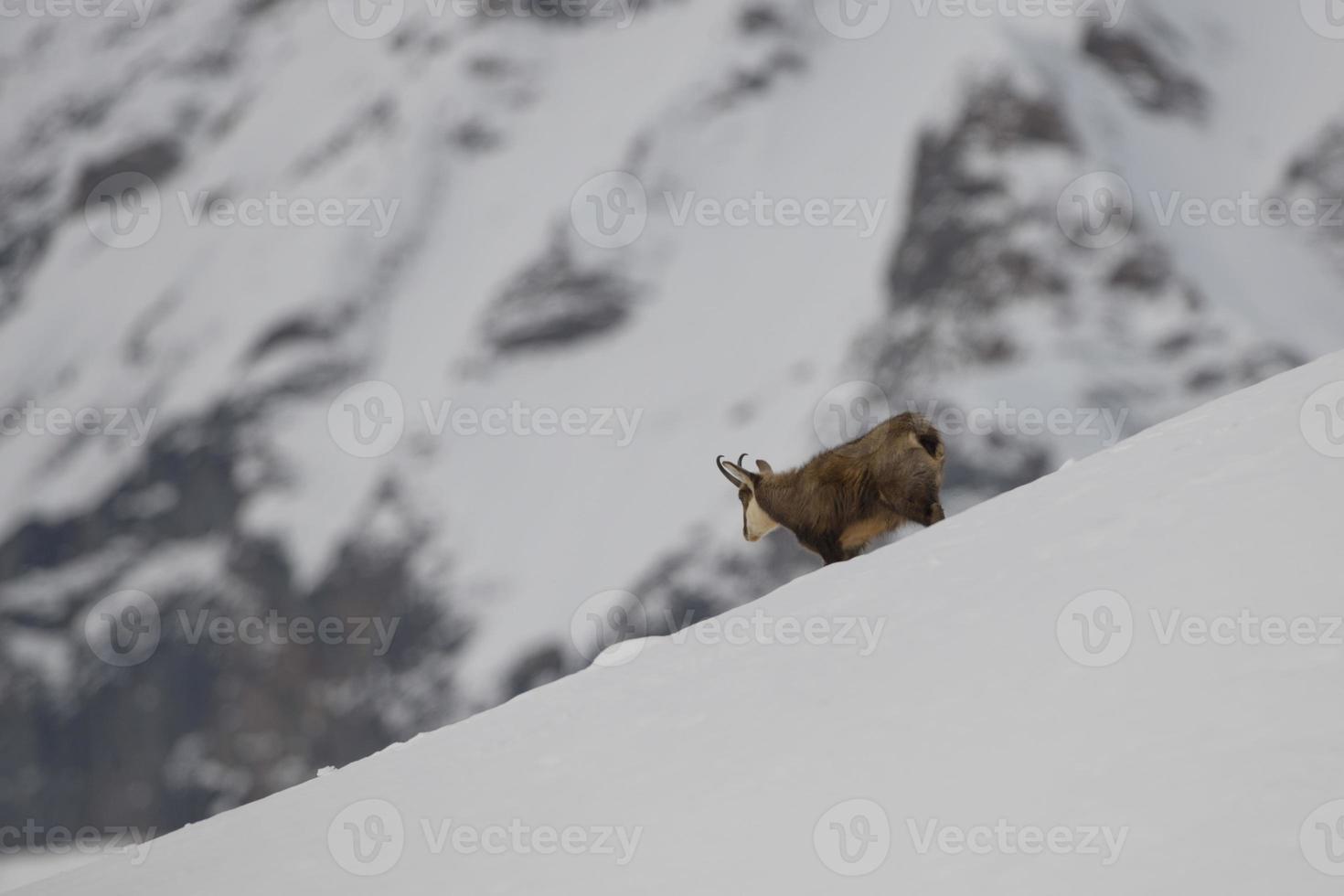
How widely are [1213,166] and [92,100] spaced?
80013mm

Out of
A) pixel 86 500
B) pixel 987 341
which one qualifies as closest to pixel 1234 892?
pixel 987 341

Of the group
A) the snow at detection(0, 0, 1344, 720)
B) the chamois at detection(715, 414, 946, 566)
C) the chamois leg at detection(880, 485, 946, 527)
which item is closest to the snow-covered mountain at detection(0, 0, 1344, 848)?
the snow at detection(0, 0, 1344, 720)

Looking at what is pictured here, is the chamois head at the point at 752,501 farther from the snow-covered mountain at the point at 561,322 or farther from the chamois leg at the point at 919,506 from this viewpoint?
the snow-covered mountain at the point at 561,322

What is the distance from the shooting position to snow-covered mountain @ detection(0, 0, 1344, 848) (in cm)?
7594

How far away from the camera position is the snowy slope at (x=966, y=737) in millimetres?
6508

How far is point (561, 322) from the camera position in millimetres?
91188

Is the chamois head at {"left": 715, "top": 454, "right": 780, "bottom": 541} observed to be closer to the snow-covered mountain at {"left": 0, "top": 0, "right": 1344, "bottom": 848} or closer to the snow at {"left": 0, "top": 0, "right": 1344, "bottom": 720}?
the snow-covered mountain at {"left": 0, "top": 0, "right": 1344, "bottom": 848}

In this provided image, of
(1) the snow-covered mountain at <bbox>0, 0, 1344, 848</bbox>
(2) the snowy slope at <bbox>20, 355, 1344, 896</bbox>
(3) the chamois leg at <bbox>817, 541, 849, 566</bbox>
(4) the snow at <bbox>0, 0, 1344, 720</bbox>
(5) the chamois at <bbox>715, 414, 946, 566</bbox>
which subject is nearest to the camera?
(2) the snowy slope at <bbox>20, 355, 1344, 896</bbox>

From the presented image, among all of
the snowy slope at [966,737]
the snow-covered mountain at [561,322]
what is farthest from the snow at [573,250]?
the snowy slope at [966,737]

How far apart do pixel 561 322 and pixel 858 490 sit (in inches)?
3107

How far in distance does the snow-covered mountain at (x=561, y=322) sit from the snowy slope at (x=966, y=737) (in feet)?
191

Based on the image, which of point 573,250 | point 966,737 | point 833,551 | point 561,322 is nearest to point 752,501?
Result: point 833,551

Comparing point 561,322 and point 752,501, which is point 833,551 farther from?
point 561,322

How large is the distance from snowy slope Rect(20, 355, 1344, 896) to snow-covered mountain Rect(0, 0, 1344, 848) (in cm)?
5816
